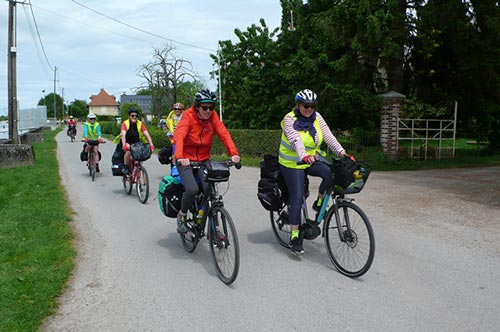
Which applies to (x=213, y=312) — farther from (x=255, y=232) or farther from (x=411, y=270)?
(x=255, y=232)

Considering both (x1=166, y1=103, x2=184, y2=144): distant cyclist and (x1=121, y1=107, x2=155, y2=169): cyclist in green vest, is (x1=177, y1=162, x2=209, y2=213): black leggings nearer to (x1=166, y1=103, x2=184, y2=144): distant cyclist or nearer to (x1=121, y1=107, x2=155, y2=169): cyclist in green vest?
(x1=121, y1=107, x2=155, y2=169): cyclist in green vest

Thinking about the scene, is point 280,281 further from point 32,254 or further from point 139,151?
point 139,151

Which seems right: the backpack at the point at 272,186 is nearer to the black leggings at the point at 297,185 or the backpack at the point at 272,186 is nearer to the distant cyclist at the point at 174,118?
the black leggings at the point at 297,185

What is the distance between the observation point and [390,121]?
54.6ft

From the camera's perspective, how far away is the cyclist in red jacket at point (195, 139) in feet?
16.3

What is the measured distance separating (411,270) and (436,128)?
48.5 feet

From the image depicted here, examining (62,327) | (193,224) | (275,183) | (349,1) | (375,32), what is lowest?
(62,327)

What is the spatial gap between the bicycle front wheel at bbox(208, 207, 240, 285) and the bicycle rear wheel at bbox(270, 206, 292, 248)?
1109mm

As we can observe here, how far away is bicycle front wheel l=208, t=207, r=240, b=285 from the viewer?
432cm

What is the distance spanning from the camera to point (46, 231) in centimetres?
638

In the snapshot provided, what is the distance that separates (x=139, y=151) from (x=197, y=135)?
13.7ft

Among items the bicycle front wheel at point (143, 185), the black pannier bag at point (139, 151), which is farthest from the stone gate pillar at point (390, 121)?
the bicycle front wheel at point (143, 185)

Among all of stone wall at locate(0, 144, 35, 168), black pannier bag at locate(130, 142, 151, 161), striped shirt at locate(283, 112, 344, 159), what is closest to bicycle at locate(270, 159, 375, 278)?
striped shirt at locate(283, 112, 344, 159)

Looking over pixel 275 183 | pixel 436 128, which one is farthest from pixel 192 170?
pixel 436 128
